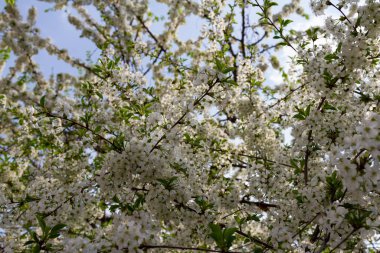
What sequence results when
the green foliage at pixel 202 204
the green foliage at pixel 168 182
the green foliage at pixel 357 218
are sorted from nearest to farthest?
1. the green foliage at pixel 357 218
2. the green foliage at pixel 168 182
3. the green foliage at pixel 202 204

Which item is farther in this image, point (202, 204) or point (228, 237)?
point (202, 204)

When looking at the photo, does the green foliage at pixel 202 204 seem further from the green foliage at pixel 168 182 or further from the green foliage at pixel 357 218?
the green foliage at pixel 357 218

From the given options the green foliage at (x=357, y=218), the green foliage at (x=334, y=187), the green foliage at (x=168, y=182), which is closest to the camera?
the green foliage at (x=357, y=218)

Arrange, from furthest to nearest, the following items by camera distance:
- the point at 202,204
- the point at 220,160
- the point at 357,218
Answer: the point at 220,160, the point at 202,204, the point at 357,218

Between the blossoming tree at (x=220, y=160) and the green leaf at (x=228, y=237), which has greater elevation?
the blossoming tree at (x=220, y=160)

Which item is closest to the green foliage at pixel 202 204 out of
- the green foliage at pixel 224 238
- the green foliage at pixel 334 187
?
the green foliage at pixel 224 238

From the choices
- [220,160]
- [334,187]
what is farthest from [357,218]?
[220,160]

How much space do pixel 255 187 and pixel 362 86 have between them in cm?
190

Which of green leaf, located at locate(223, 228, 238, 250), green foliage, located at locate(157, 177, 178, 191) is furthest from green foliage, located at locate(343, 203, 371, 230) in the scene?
green foliage, located at locate(157, 177, 178, 191)

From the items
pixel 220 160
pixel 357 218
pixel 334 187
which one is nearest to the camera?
pixel 357 218

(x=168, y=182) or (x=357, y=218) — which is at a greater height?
(x=168, y=182)

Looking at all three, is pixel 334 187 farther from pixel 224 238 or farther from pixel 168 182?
pixel 168 182

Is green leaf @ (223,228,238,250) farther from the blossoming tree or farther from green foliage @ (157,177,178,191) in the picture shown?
green foliage @ (157,177,178,191)

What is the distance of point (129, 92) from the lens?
5.93 m
